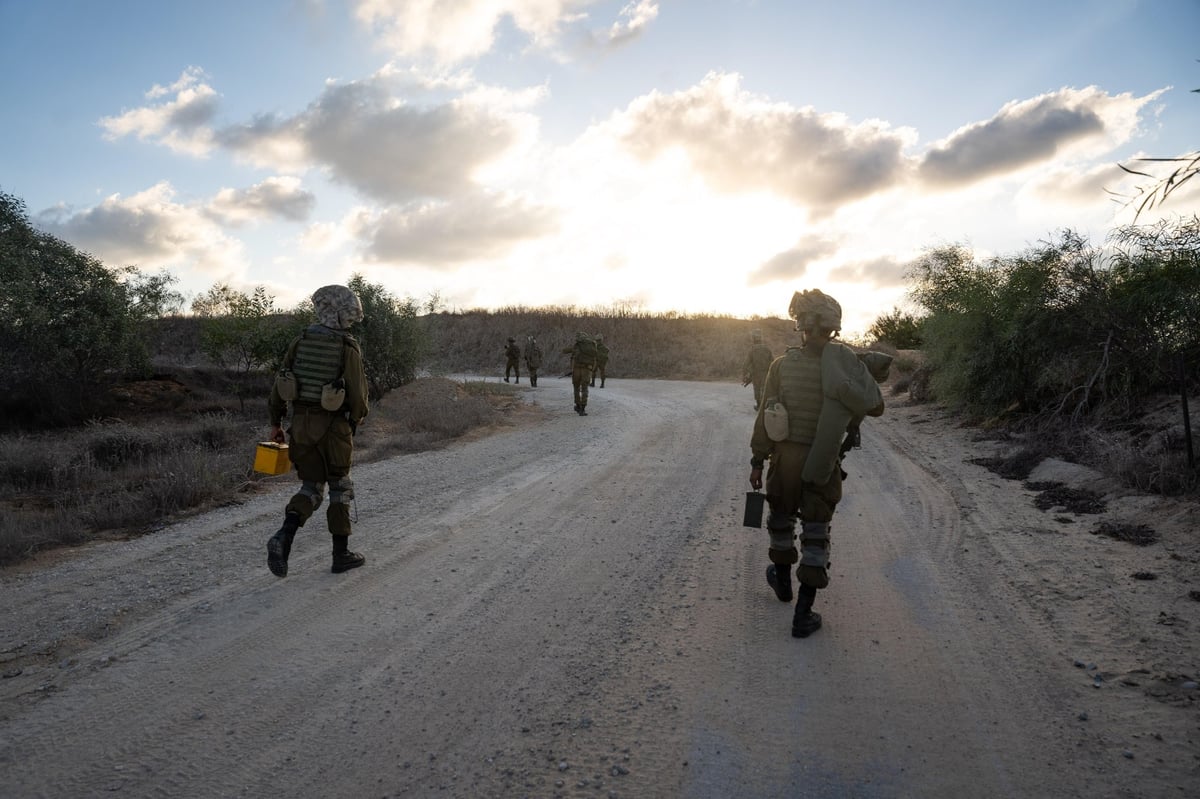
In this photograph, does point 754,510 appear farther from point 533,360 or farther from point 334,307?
point 533,360

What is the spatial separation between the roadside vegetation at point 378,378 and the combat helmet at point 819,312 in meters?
5.02

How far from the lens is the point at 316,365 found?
541 cm

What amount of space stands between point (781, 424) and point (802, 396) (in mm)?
236

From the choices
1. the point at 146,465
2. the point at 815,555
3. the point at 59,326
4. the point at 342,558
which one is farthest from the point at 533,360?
the point at 815,555

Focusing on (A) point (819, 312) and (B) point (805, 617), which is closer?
(B) point (805, 617)

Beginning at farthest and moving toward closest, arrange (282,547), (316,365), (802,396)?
(316,365)
(282,547)
(802,396)

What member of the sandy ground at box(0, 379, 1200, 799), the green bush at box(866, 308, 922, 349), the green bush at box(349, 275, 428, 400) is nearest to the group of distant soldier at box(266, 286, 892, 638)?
the sandy ground at box(0, 379, 1200, 799)

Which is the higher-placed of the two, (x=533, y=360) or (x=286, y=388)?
(x=533, y=360)

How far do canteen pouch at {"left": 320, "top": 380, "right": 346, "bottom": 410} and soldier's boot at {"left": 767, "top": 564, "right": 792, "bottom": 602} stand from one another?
3.40m

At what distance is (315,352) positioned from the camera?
543cm

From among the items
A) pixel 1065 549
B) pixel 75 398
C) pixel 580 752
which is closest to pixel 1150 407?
pixel 1065 549

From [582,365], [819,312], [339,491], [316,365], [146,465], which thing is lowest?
[146,465]

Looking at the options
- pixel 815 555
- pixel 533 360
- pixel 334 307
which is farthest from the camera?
pixel 533 360

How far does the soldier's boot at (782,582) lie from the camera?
4.83 metres
